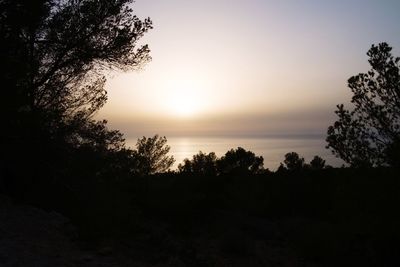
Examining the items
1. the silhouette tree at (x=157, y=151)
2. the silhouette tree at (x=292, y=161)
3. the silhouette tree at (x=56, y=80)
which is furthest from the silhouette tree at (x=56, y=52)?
the silhouette tree at (x=292, y=161)

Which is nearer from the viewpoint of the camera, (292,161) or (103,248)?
(103,248)

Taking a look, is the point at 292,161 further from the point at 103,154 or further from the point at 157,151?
the point at 103,154

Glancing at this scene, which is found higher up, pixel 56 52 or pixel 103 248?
pixel 56 52

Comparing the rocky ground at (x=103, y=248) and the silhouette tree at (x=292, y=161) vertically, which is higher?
the silhouette tree at (x=292, y=161)

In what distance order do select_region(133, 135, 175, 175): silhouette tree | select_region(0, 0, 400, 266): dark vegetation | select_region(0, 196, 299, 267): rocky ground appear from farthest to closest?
select_region(133, 135, 175, 175): silhouette tree
select_region(0, 0, 400, 266): dark vegetation
select_region(0, 196, 299, 267): rocky ground

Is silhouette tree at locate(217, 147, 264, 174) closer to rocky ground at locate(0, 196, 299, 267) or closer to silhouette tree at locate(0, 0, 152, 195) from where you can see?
rocky ground at locate(0, 196, 299, 267)

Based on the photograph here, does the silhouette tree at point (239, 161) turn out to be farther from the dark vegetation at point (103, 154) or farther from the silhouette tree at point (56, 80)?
the silhouette tree at point (56, 80)

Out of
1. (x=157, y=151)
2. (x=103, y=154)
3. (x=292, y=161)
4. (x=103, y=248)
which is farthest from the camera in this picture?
(x=292, y=161)

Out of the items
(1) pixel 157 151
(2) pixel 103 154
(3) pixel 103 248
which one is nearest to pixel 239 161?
(1) pixel 157 151

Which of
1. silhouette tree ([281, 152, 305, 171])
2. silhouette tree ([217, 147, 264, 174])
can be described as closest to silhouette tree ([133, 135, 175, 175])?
silhouette tree ([217, 147, 264, 174])

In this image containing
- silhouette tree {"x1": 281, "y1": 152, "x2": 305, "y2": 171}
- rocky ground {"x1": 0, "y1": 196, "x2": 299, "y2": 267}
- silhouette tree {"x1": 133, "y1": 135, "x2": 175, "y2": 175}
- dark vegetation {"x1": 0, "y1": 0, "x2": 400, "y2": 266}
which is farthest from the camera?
silhouette tree {"x1": 281, "y1": 152, "x2": 305, "y2": 171}

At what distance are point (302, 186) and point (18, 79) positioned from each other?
19684 millimetres

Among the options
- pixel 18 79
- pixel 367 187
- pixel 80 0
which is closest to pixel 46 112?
pixel 18 79

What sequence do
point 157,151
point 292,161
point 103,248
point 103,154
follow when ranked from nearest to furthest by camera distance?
point 103,248, point 103,154, point 157,151, point 292,161
